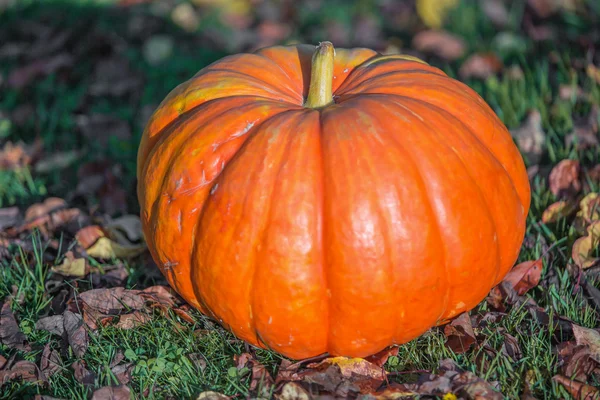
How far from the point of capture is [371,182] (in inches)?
92.0

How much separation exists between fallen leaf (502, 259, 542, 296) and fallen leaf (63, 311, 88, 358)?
1.81 m

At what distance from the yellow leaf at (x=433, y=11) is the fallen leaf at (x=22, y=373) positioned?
13.5 feet

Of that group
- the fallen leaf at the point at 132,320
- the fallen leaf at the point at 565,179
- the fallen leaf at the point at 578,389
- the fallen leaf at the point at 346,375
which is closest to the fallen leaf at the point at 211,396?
the fallen leaf at the point at 346,375

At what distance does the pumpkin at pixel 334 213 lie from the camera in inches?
92.2

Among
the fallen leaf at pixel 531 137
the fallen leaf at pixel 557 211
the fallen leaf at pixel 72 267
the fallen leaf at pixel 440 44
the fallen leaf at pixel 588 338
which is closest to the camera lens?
the fallen leaf at pixel 588 338

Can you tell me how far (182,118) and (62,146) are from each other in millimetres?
2064

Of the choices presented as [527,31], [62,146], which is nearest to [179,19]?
[62,146]

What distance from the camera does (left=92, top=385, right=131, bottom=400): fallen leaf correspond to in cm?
242

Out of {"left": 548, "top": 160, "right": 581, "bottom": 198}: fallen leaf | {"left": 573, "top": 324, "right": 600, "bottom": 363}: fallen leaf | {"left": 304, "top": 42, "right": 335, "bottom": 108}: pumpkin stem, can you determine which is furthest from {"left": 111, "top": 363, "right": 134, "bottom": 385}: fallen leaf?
{"left": 548, "top": 160, "right": 581, "bottom": 198}: fallen leaf

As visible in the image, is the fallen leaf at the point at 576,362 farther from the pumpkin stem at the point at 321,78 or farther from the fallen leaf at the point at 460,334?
the pumpkin stem at the point at 321,78

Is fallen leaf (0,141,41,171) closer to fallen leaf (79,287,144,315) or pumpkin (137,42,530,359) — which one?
fallen leaf (79,287,144,315)

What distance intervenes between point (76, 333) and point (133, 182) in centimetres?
143

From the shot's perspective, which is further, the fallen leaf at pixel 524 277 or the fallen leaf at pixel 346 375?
the fallen leaf at pixel 524 277

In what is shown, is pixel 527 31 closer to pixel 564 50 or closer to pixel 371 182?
pixel 564 50
